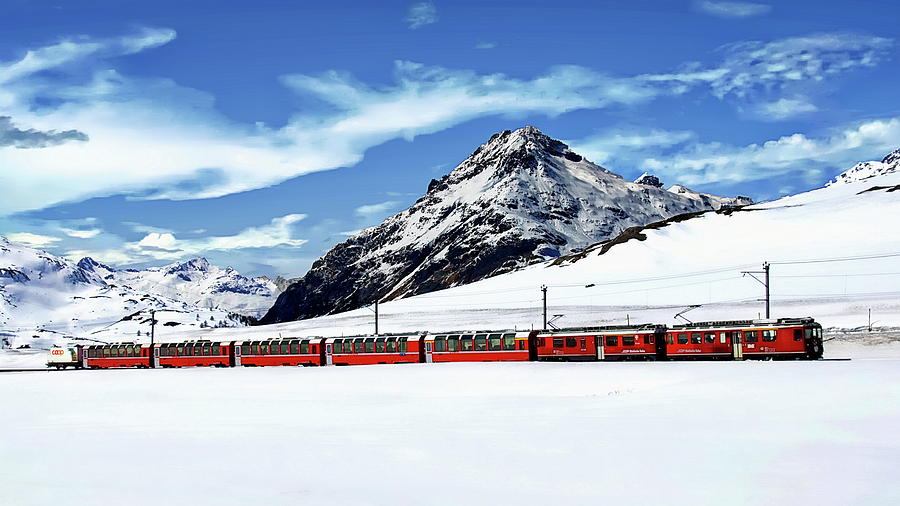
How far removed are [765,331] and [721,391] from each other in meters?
26.0

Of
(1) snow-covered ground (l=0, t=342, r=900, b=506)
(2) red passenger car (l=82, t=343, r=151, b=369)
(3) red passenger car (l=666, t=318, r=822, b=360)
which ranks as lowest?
(2) red passenger car (l=82, t=343, r=151, b=369)

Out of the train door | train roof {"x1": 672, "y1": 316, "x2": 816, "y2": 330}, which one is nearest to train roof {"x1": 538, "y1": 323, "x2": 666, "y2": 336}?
train roof {"x1": 672, "y1": 316, "x2": 816, "y2": 330}

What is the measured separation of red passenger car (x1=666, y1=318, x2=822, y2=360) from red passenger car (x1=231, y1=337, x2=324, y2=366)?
38.4 metres

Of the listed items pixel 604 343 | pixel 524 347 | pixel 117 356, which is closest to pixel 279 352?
pixel 117 356

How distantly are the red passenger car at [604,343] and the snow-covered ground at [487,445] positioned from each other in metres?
19.2

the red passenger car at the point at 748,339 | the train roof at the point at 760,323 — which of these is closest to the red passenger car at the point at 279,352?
the red passenger car at the point at 748,339

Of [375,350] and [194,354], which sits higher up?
[375,350]

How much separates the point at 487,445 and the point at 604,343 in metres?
46.1

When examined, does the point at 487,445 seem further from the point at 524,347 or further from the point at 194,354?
the point at 194,354

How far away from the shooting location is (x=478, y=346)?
74562 millimetres

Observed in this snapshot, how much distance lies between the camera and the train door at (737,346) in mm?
63069

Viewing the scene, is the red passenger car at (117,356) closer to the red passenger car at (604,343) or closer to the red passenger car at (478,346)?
the red passenger car at (478,346)

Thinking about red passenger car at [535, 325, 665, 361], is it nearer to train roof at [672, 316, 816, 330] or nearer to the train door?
train roof at [672, 316, 816, 330]

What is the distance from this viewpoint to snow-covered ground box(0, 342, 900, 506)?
61.2 feet
